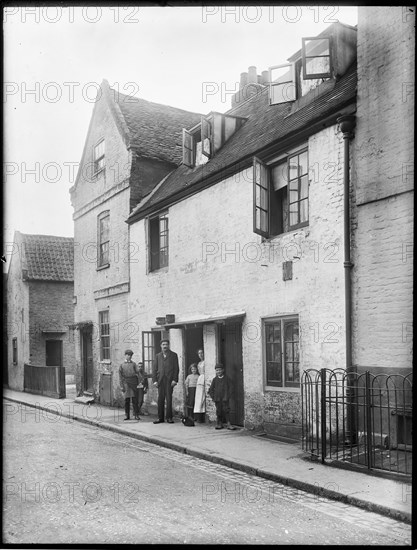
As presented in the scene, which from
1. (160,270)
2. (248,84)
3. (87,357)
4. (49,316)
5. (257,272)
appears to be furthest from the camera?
(49,316)

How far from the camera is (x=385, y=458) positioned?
7.88 metres

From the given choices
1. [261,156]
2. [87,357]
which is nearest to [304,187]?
[261,156]

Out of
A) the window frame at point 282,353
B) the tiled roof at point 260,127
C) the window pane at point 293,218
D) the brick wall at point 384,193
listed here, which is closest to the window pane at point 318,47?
the tiled roof at point 260,127

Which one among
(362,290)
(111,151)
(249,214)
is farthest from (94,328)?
(362,290)

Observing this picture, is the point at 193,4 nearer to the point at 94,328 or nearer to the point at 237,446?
the point at 237,446

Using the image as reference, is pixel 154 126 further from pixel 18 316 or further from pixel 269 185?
pixel 18 316

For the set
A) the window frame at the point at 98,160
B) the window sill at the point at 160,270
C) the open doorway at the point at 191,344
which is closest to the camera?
the open doorway at the point at 191,344

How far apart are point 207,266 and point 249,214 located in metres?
2.00

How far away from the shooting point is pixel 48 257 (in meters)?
29.2

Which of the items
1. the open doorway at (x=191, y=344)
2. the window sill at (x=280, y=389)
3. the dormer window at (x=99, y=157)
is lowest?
the window sill at (x=280, y=389)

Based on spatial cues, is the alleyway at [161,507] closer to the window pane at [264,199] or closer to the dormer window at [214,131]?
the window pane at [264,199]

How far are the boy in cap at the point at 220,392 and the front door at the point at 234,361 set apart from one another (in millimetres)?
432

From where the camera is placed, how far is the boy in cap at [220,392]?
11.6m

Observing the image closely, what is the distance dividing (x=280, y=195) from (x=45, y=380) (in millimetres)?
15415
